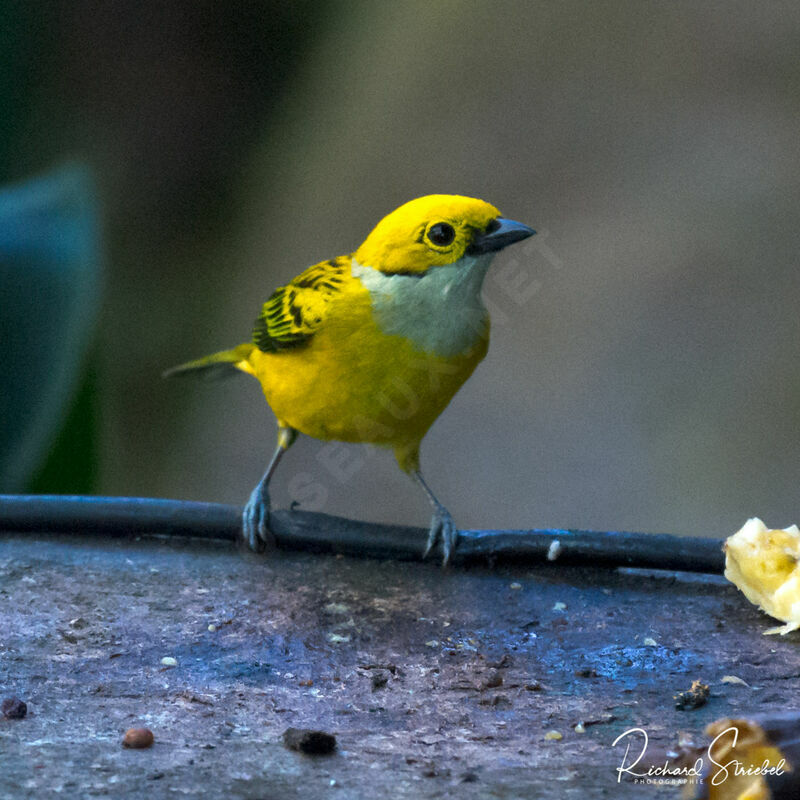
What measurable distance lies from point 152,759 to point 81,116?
493cm

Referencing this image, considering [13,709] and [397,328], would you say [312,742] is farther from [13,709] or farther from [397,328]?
[397,328]

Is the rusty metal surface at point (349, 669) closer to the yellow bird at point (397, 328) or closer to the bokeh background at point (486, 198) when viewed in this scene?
the yellow bird at point (397, 328)

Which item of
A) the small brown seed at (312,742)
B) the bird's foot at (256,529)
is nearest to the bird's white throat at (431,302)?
the bird's foot at (256,529)

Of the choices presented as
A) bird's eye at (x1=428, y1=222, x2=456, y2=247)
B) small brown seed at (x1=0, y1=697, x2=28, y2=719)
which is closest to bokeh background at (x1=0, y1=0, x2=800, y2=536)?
bird's eye at (x1=428, y1=222, x2=456, y2=247)

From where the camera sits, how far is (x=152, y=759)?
1.54 metres

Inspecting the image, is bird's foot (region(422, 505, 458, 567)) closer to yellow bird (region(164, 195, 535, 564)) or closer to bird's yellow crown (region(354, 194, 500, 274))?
yellow bird (region(164, 195, 535, 564))

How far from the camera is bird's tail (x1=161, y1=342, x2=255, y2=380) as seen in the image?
3229 millimetres

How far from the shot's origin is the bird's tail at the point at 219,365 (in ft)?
10.6

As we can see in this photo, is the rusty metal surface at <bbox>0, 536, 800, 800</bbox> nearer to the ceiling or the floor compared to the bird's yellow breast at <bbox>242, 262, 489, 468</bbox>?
nearer to the floor

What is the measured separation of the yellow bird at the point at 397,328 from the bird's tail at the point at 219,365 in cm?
45

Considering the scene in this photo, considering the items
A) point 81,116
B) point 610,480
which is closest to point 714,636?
point 610,480

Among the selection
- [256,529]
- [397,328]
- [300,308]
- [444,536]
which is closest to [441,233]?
[397,328]

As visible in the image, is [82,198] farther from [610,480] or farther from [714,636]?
[714,636]

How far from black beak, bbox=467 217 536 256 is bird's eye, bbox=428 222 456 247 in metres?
0.05
